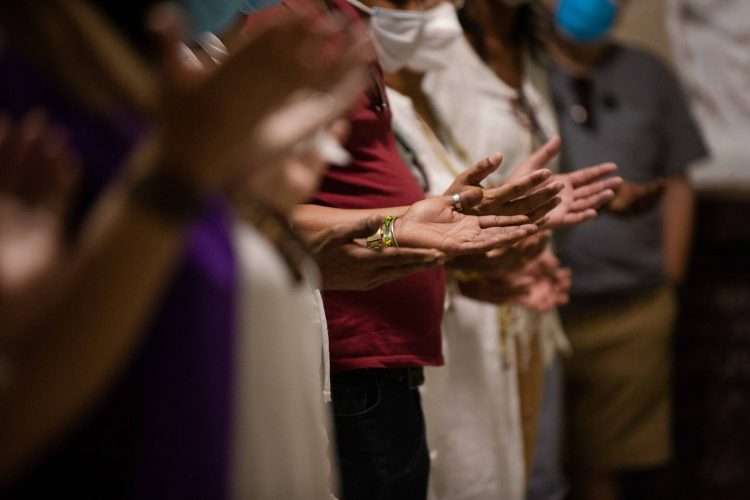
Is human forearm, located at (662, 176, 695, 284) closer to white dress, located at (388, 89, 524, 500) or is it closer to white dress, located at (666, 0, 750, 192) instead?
white dress, located at (666, 0, 750, 192)

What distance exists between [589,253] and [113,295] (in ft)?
5.39

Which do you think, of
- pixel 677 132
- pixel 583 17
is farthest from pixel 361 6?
pixel 677 132

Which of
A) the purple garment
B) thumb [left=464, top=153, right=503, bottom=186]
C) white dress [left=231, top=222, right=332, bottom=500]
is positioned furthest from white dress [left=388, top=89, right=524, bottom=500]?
the purple garment

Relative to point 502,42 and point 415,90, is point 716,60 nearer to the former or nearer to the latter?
point 502,42

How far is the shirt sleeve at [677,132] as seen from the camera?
2.21 meters

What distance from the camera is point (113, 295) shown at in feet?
1.95

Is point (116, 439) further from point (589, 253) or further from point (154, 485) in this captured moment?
point (589, 253)

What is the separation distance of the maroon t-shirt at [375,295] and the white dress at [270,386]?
0.39 m

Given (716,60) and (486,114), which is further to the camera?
(716,60)

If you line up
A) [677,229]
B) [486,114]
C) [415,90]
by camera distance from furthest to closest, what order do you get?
[677,229] < [486,114] < [415,90]

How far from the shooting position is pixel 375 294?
119 centimetres

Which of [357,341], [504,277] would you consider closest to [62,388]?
[357,341]

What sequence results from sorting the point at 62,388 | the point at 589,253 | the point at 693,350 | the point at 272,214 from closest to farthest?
the point at 62,388 < the point at 272,214 < the point at 589,253 < the point at 693,350

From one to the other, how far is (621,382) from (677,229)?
1.27ft
